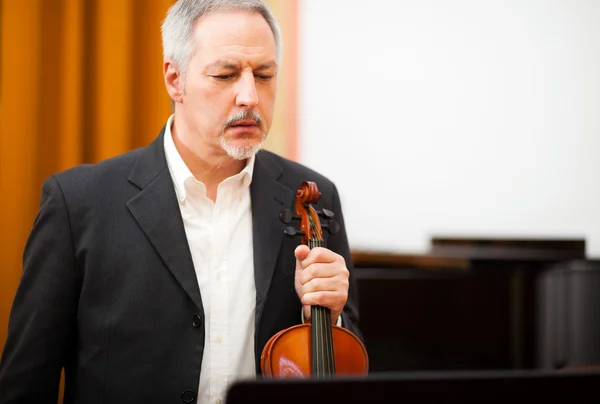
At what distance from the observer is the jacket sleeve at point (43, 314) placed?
141 cm

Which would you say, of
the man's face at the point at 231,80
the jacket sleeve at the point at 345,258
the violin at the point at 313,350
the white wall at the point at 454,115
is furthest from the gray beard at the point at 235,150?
the white wall at the point at 454,115

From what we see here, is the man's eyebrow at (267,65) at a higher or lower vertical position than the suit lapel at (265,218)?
higher

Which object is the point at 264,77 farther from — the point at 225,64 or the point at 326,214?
the point at 326,214

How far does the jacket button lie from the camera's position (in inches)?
55.8

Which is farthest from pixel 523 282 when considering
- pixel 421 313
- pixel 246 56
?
pixel 246 56

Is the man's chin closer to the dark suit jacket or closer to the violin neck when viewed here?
the dark suit jacket

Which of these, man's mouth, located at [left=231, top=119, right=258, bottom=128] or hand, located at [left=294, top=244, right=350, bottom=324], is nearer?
hand, located at [left=294, top=244, right=350, bottom=324]

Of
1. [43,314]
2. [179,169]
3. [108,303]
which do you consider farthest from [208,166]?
[43,314]

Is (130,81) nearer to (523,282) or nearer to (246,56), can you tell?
(246,56)

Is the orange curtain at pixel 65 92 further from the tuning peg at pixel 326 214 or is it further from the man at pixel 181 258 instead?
the tuning peg at pixel 326 214

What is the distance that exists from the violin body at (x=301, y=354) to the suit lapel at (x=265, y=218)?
6.0 inches

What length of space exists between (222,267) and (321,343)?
34 cm

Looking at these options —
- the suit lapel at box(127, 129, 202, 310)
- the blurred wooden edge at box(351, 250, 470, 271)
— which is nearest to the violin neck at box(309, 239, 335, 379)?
the suit lapel at box(127, 129, 202, 310)

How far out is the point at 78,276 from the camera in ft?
4.81
